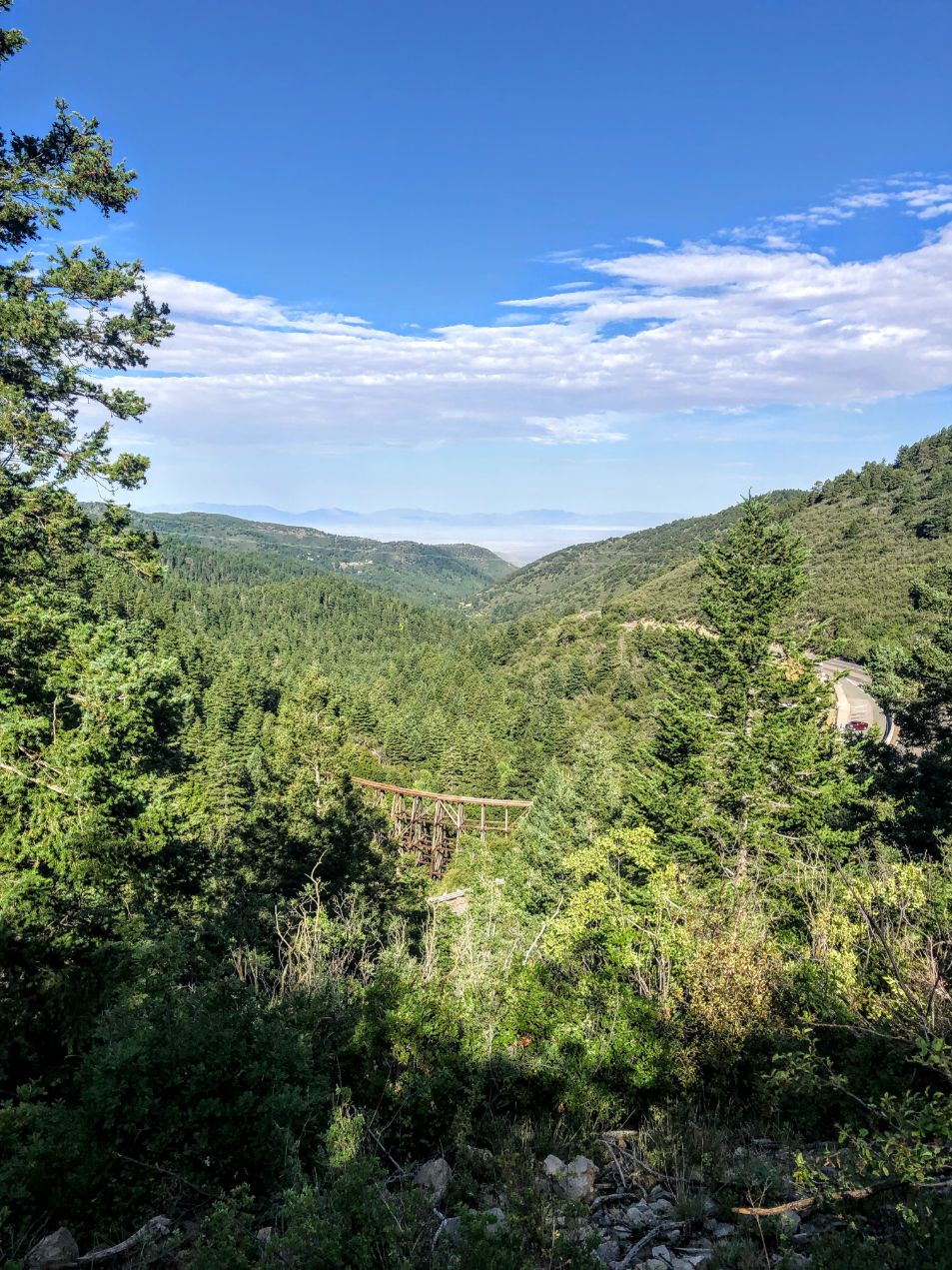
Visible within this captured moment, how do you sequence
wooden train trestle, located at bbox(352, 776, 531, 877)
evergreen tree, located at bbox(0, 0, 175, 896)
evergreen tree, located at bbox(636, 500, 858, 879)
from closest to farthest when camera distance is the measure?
1. evergreen tree, located at bbox(0, 0, 175, 896)
2. evergreen tree, located at bbox(636, 500, 858, 879)
3. wooden train trestle, located at bbox(352, 776, 531, 877)

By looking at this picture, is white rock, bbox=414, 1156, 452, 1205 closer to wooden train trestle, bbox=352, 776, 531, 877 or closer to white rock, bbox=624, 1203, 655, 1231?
white rock, bbox=624, 1203, 655, 1231

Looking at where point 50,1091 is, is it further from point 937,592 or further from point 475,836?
point 475,836

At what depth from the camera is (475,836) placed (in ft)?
136

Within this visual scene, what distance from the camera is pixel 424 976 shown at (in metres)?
9.11

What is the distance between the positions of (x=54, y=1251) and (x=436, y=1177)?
2552mm

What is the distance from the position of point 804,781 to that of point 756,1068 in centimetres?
1119

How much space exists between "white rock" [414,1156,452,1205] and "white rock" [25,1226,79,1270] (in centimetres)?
229

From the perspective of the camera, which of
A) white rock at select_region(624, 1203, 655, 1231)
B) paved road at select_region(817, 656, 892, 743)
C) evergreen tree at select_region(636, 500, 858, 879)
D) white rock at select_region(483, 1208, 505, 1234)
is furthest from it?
paved road at select_region(817, 656, 892, 743)

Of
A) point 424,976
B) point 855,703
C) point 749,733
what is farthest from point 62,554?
point 855,703

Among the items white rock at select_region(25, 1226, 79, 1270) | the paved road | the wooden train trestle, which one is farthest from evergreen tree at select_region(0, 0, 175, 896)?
the paved road

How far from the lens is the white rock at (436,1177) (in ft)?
16.4

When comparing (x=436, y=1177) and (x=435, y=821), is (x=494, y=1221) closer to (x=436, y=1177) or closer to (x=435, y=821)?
(x=436, y=1177)

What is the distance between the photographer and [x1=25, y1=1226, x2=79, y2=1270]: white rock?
157 inches

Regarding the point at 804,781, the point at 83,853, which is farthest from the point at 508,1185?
the point at 804,781
